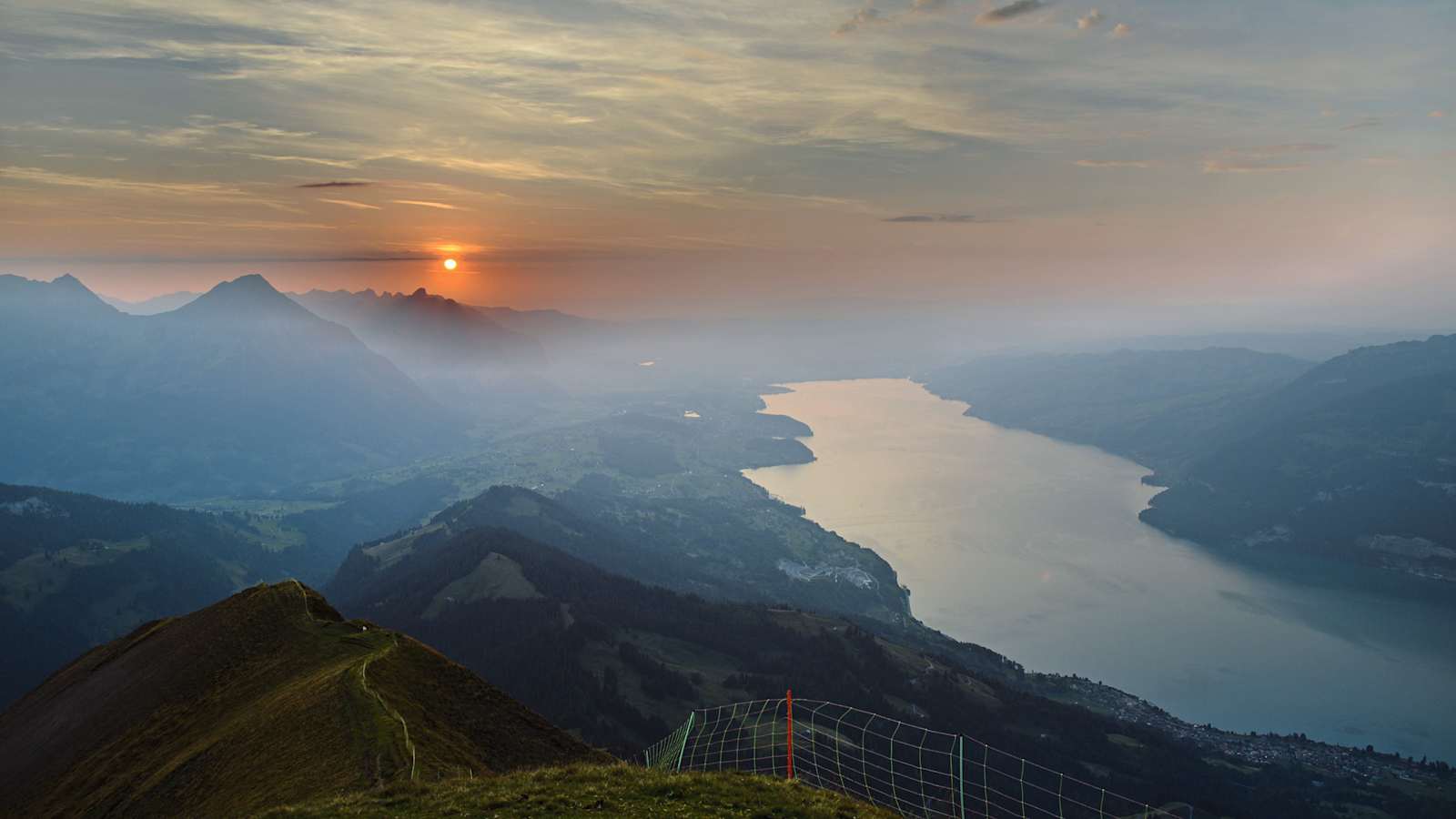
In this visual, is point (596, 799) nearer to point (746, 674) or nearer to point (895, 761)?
point (895, 761)

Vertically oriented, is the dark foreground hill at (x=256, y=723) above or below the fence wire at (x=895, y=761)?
above

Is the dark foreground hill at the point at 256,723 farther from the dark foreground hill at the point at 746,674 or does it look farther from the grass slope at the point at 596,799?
the dark foreground hill at the point at 746,674

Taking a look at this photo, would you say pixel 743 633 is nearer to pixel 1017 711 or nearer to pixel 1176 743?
pixel 1017 711

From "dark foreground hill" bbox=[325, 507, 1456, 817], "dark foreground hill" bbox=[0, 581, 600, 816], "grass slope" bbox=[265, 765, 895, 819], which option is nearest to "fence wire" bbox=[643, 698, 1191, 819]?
"dark foreground hill" bbox=[325, 507, 1456, 817]

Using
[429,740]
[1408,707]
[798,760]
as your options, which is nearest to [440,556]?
[798,760]

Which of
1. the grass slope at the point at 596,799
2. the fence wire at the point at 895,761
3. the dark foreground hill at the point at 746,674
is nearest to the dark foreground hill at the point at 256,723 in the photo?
the grass slope at the point at 596,799

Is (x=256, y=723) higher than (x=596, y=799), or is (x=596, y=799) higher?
(x=596, y=799)

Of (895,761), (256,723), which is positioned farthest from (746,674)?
(256,723)
